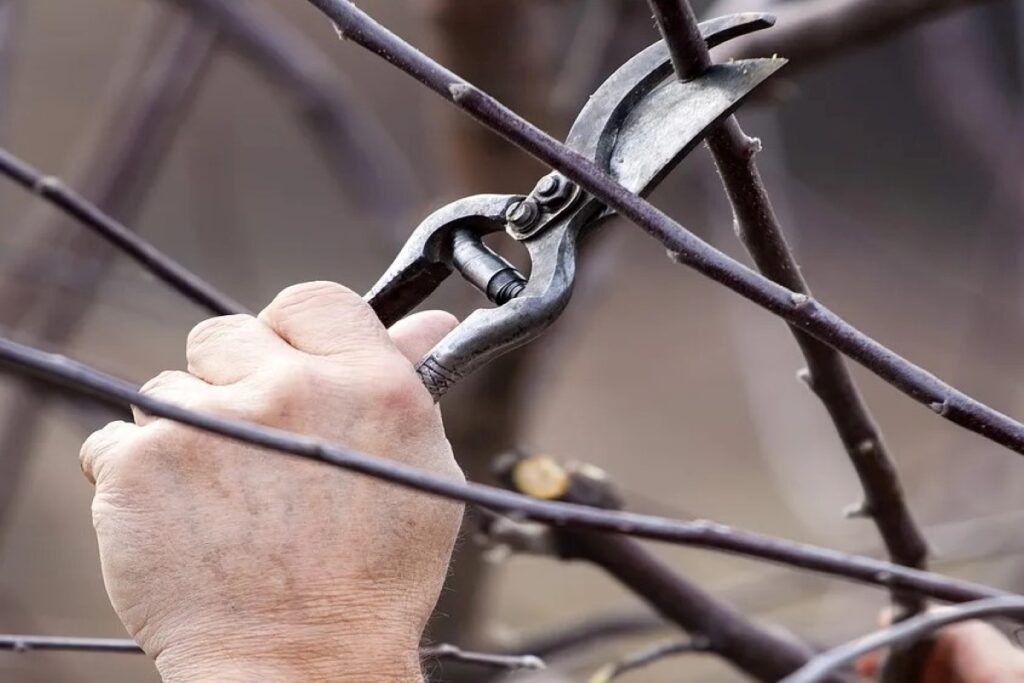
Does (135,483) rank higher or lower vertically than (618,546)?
lower

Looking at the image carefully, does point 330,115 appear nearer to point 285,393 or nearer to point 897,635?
point 285,393

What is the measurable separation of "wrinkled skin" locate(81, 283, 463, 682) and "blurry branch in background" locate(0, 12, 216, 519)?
0.95 m

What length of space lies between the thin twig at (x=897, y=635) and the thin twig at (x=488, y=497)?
4 cm

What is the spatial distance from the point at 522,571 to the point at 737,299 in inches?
55.1

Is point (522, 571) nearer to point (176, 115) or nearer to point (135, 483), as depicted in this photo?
point (176, 115)

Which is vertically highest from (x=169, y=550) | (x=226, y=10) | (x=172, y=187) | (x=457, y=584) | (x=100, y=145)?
(x=172, y=187)

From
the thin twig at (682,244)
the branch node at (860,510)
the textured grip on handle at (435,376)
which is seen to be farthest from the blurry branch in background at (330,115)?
the thin twig at (682,244)

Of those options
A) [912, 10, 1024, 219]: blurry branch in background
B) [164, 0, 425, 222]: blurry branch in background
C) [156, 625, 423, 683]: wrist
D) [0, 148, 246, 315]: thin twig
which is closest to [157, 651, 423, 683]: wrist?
[156, 625, 423, 683]: wrist

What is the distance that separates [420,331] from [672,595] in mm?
542

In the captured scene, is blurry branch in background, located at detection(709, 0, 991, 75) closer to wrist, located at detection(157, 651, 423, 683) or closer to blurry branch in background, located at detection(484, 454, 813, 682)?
blurry branch in background, located at detection(484, 454, 813, 682)

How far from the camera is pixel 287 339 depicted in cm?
74

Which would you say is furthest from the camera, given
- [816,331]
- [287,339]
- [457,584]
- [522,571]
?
[522,571]

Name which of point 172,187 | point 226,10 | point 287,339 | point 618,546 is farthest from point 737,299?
point 172,187

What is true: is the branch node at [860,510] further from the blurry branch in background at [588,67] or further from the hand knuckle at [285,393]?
the blurry branch in background at [588,67]
